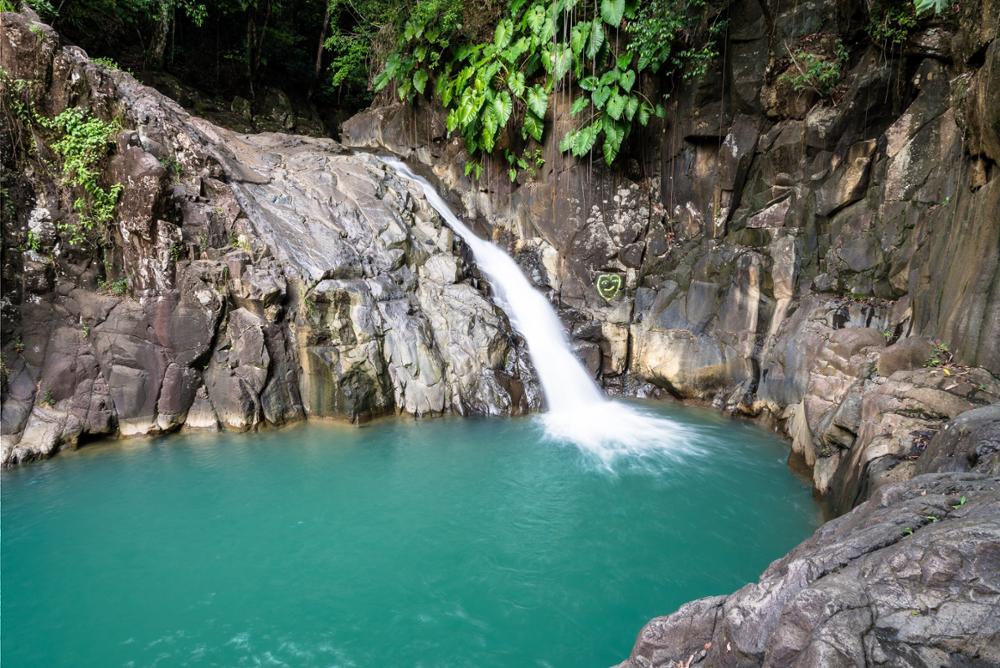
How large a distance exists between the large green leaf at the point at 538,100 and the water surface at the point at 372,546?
22.1ft

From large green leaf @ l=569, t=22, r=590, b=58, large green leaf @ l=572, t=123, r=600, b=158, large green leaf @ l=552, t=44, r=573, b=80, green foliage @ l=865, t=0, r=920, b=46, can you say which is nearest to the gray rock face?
large green leaf @ l=572, t=123, r=600, b=158

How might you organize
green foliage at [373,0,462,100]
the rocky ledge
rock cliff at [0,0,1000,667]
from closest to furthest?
the rocky ledge
rock cliff at [0,0,1000,667]
green foliage at [373,0,462,100]

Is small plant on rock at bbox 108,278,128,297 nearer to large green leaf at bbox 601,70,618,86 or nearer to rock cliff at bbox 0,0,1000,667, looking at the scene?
rock cliff at bbox 0,0,1000,667

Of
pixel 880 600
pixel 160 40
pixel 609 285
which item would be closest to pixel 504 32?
pixel 609 285

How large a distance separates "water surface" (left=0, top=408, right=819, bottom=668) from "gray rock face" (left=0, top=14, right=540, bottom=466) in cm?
69

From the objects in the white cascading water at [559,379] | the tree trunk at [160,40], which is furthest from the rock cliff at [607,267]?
the tree trunk at [160,40]

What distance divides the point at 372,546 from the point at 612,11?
9.96 m

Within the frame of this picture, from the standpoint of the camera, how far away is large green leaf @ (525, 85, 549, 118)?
10.8 m

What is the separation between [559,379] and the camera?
9617 millimetres

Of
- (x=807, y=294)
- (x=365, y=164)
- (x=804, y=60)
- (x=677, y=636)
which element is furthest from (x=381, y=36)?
(x=677, y=636)

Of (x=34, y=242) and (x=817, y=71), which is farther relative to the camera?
(x=817, y=71)

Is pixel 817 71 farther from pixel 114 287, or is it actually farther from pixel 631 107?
pixel 114 287

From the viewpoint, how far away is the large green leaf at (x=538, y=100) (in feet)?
35.3

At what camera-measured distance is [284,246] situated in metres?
8.83
